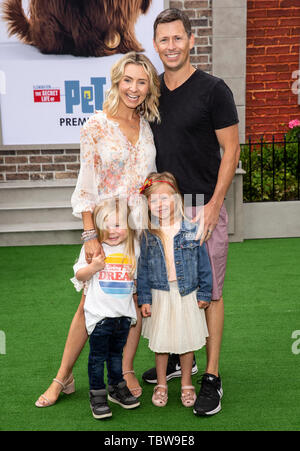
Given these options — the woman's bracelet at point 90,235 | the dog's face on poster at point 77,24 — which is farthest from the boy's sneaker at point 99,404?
the dog's face on poster at point 77,24

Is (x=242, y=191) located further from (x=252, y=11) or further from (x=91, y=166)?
(x=91, y=166)

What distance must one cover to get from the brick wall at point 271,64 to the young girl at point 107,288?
6.14 meters

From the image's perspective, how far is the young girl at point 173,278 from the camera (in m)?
2.87

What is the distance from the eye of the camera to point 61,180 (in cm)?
732

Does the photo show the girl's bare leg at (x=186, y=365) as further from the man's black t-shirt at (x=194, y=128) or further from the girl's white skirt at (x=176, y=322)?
the man's black t-shirt at (x=194, y=128)

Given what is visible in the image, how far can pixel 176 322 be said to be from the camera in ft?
9.50

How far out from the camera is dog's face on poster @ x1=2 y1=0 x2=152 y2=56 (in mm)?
6863

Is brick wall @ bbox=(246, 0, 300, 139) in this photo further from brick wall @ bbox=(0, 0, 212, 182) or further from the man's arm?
the man's arm

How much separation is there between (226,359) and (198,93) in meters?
1.84

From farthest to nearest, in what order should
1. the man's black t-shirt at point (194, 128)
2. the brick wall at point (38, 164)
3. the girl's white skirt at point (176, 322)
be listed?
the brick wall at point (38, 164)
the girl's white skirt at point (176, 322)
the man's black t-shirt at point (194, 128)

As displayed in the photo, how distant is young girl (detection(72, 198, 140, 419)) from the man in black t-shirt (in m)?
0.40

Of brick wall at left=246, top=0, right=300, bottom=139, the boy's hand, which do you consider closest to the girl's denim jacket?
the boy's hand

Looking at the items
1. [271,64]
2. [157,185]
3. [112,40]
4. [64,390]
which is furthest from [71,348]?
[271,64]

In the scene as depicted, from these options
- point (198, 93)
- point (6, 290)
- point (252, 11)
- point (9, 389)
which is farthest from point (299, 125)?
point (9, 389)
